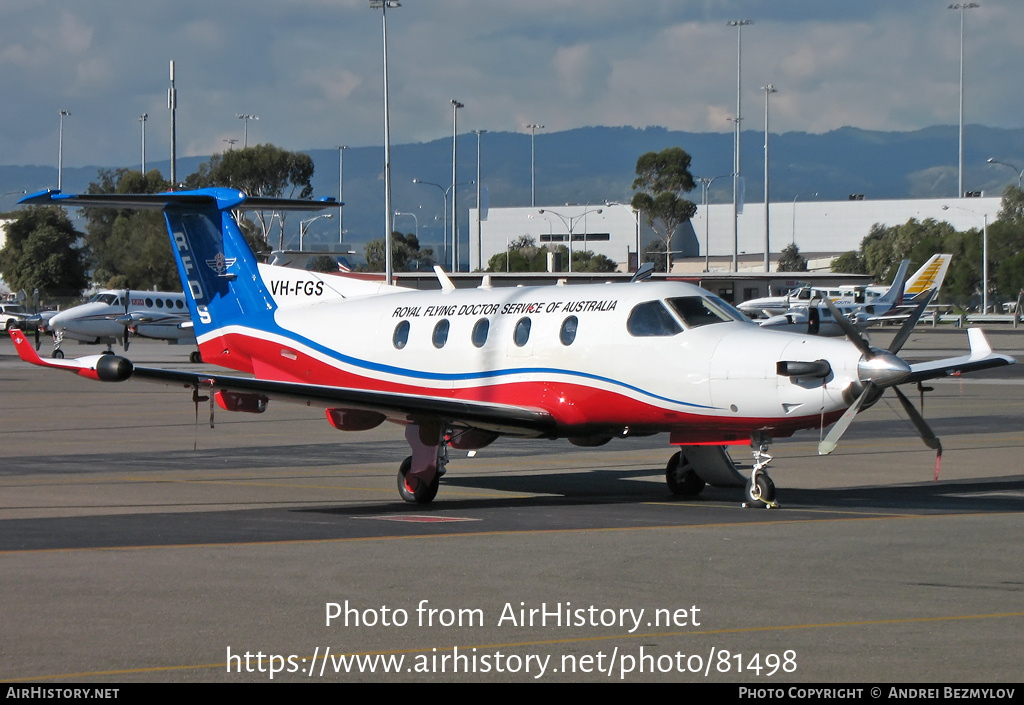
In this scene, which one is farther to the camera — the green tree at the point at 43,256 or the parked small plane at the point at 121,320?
the green tree at the point at 43,256

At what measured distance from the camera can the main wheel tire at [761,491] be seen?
14180mm

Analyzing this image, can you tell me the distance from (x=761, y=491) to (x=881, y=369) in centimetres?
214

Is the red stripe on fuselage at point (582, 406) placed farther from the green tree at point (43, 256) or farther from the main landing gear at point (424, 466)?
the green tree at point (43, 256)

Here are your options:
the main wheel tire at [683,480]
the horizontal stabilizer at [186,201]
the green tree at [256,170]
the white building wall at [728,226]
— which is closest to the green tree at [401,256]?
the white building wall at [728,226]

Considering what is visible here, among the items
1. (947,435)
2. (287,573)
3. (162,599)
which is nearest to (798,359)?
(287,573)

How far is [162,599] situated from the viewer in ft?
30.7

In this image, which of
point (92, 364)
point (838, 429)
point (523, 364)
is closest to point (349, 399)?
point (523, 364)

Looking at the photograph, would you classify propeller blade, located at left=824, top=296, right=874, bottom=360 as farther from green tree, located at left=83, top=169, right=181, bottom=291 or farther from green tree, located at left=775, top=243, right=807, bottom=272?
green tree, located at left=775, top=243, right=807, bottom=272

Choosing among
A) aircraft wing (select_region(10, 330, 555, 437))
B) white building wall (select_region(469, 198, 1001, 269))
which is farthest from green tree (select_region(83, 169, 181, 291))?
aircraft wing (select_region(10, 330, 555, 437))

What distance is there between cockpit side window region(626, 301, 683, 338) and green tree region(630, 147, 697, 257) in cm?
12245

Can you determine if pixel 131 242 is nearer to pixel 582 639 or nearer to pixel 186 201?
pixel 186 201

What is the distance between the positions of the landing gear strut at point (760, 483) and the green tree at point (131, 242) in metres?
70.4

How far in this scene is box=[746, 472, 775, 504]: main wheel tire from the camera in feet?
46.5

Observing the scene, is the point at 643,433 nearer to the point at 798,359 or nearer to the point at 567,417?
the point at 567,417
